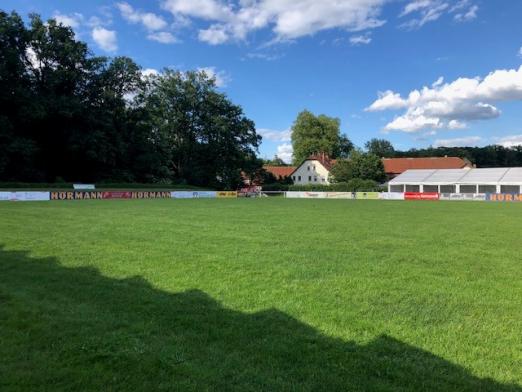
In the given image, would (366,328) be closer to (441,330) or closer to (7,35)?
(441,330)

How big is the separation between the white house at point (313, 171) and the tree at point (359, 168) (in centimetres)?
1649

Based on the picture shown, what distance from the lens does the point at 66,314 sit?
614cm

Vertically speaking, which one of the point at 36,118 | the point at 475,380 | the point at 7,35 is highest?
the point at 7,35

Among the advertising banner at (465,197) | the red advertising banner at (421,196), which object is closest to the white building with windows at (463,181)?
the advertising banner at (465,197)

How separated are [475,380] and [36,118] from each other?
55763mm

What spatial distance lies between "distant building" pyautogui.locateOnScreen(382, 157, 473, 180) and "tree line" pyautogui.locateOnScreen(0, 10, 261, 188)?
40.4 metres

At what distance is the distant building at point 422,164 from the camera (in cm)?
10169

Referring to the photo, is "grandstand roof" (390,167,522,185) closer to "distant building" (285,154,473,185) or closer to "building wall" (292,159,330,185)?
"distant building" (285,154,473,185)

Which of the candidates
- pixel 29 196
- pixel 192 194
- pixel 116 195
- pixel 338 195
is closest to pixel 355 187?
pixel 338 195

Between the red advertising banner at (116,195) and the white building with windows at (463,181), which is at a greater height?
the white building with windows at (463,181)

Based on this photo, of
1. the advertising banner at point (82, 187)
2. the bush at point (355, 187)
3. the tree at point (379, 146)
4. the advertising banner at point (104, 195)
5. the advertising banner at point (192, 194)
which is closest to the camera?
the advertising banner at point (104, 195)

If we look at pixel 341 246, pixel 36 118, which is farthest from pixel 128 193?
pixel 341 246

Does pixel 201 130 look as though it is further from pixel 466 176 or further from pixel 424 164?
pixel 424 164

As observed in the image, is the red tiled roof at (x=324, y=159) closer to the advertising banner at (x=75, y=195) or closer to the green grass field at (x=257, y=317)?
the advertising banner at (x=75, y=195)
